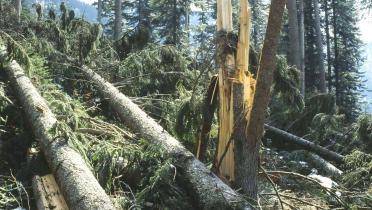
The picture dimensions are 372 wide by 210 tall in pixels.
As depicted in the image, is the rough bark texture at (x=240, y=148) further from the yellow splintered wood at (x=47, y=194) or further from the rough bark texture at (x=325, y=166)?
the rough bark texture at (x=325, y=166)

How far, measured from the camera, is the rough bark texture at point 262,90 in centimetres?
426

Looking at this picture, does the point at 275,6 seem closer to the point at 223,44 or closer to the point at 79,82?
the point at 223,44

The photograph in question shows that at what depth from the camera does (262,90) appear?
4363 millimetres

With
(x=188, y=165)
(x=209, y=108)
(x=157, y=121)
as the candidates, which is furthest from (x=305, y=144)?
(x=188, y=165)

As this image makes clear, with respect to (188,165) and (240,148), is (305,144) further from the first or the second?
(188,165)

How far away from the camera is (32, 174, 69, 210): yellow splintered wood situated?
13.4 feet

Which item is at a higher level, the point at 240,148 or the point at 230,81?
the point at 230,81

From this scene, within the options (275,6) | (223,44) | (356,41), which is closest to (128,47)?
(223,44)

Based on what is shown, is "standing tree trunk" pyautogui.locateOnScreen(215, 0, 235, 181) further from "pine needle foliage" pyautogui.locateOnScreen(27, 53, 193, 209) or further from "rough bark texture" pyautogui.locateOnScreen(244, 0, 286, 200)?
"pine needle foliage" pyautogui.locateOnScreen(27, 53, 193, 209)

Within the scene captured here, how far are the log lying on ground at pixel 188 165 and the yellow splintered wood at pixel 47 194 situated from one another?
123cm

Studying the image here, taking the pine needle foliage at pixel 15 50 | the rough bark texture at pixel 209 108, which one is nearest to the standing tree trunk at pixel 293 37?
the rough bark texture at pixel 209 108

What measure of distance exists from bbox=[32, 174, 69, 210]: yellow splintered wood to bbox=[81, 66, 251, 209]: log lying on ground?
1232mm

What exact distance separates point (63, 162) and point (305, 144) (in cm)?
580

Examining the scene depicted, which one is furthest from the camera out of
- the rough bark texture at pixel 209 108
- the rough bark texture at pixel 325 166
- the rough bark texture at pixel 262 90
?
the rough bark texture at pixel 325 166
